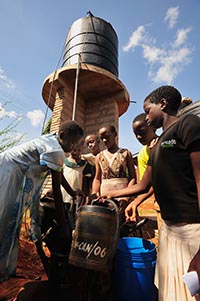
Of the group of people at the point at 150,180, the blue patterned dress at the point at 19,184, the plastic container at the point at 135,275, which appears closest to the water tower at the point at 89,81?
the group of people at the point at 150,180

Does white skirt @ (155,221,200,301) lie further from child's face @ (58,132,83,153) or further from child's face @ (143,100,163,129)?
child's face @ (58,132,83,153)

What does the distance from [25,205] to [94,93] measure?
17.1 feet

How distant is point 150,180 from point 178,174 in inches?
18.8

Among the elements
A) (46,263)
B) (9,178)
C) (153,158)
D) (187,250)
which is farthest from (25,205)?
(187,250)

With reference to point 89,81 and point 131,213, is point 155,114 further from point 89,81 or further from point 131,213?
point 89,81

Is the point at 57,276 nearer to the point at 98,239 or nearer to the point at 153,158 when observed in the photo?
the point at 98,239

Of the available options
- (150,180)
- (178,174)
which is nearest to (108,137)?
(150,180)

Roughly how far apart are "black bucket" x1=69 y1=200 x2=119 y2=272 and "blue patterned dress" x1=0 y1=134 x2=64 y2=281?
0.52 metres

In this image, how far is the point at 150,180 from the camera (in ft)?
5.00

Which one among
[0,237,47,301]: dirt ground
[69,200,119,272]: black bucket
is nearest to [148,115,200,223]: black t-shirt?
[69,200,119,272]: black bucket

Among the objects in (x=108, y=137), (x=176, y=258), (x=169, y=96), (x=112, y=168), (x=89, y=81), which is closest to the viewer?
(x=176, y=258)

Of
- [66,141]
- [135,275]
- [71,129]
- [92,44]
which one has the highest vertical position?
[92,44]

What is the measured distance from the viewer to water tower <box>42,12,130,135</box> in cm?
557

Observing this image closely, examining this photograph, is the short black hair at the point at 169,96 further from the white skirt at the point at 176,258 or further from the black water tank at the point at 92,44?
the black water tank at the point at 92,44
